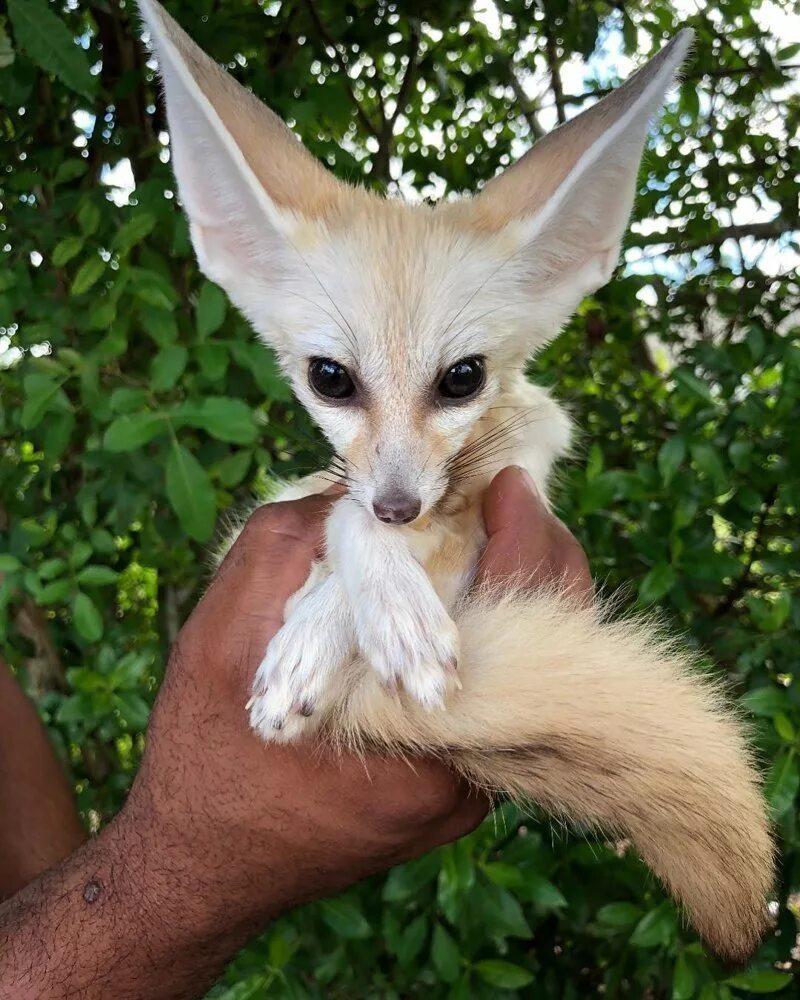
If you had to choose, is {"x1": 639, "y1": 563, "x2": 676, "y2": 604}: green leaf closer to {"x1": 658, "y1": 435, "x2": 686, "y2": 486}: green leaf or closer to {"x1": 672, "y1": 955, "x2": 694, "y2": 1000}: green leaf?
{"x1": 658, "y1": 435, "x2": 686, "y2": 486}: green leaf

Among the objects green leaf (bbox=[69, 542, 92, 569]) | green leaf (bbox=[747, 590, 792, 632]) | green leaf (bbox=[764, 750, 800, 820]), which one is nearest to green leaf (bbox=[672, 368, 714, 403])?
green leaf (bbox=[747, 590, 792, 632])

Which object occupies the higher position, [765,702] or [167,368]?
[167,368]

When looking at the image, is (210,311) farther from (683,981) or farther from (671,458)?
(683,981)

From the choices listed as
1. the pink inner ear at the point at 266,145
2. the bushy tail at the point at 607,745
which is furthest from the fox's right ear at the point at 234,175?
the bushy tail at the point at 607,745

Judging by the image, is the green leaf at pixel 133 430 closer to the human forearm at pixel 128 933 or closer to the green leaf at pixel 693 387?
the human forearm at pixel 128 933

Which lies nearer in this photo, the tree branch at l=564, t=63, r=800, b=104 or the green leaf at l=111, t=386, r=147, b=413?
the green leaf at l=111, t=386, r=147, b=413

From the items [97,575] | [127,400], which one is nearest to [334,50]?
[127,400]

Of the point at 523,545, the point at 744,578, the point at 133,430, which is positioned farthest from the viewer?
the point at 744,578
